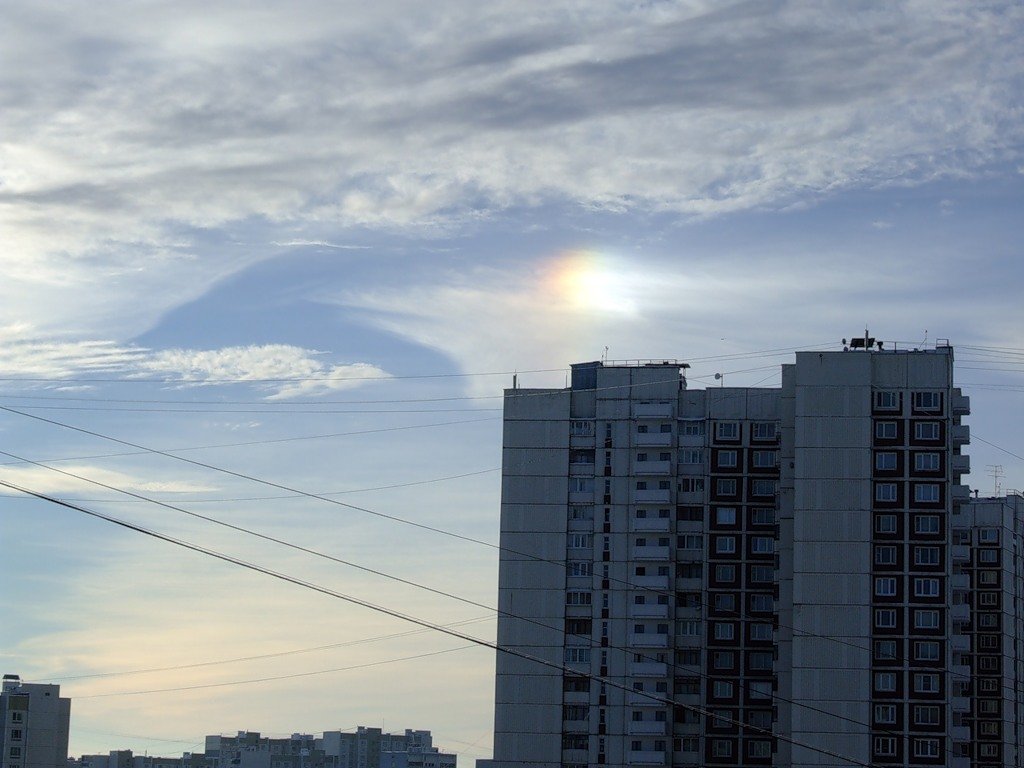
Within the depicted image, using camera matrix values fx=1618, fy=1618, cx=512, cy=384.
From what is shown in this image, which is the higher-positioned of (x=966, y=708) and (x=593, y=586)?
(x=593, y=586)

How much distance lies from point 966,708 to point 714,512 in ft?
117

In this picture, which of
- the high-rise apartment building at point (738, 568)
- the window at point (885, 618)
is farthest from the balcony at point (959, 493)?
the window at point (885, 618)

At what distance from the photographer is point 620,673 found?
186000 millimetres

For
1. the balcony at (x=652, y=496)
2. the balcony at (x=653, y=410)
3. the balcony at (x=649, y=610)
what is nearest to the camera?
the balcony at (x=649, y=610)

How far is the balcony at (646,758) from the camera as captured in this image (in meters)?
183

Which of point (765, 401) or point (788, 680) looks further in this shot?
point (765, 401)

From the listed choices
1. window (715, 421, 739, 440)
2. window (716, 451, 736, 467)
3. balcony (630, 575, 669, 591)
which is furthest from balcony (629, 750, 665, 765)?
window (715, 421, 739, 440)

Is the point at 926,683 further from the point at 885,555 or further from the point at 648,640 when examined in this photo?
the point at 648,640

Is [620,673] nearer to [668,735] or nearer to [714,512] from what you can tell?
[668,735]

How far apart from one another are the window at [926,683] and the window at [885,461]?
2152cm

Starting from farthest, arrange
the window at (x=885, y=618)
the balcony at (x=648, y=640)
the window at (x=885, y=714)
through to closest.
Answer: the balcony at (x=648, y=640)
the window at (x=885, y=618)
the window at (x=885, y=714)

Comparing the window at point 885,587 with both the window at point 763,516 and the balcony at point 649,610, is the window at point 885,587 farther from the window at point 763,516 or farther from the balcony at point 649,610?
the balcony at point 649,610

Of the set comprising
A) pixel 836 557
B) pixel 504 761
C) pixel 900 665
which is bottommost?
pixel 504 761

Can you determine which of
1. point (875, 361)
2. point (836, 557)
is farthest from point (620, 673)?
point (875, 361)
